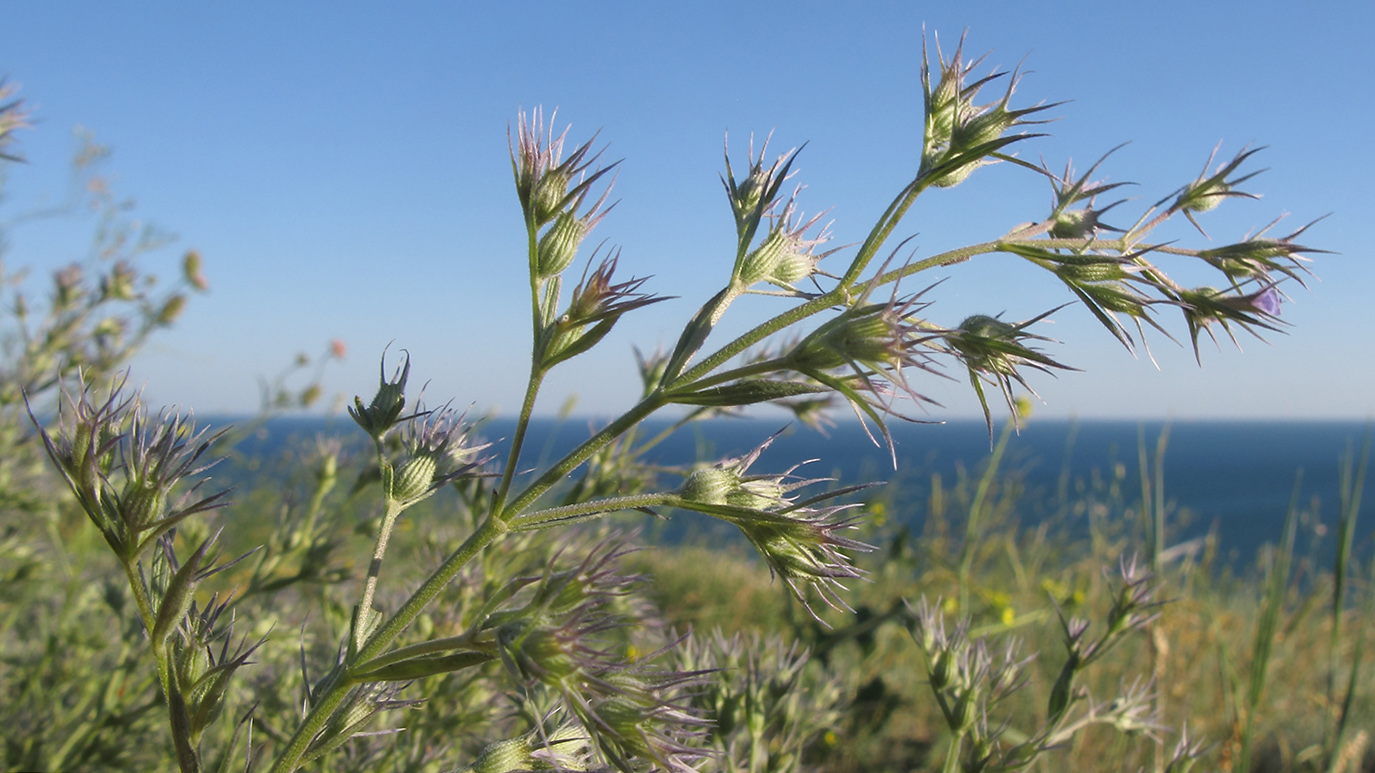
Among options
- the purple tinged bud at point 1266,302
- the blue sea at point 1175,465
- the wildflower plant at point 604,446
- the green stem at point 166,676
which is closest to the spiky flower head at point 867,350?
the wildflower plant at point 604,446

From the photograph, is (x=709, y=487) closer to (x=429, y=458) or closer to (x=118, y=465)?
(x=429, y=458)

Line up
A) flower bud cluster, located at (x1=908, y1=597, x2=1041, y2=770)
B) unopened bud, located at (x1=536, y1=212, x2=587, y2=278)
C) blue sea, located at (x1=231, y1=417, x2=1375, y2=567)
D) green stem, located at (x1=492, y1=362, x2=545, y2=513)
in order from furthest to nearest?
1. blue sea, located at (x1=231, y1=417, x2=1375, y2=567)
2. flower bud cluster, located at (x1=908, y1=597, x2=1041, y2=770)
3. unopened bud, located at (x1=536, y1=212, x2=587, y2=278)
4. green stem, located at (x1=492, y1=362, x2=545, y2=513)

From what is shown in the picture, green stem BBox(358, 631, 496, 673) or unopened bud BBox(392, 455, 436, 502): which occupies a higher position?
unopened bud BBox(392, 455, 436, 502)

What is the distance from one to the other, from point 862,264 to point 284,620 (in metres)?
2.26

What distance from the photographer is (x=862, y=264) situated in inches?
36.6

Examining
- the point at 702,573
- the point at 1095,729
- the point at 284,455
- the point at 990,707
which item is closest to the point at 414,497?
the point at 990,707

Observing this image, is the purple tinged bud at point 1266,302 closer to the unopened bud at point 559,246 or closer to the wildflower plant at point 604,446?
the wildflower plant at point 604,446

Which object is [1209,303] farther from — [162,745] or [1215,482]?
[1215,482]

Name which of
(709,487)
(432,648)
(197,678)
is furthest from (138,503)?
(709,487)

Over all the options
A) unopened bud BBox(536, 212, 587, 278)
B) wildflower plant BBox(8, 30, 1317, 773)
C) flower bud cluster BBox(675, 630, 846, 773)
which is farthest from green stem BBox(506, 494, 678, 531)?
flower bud cluster BBox(675, 630, 846, 773)

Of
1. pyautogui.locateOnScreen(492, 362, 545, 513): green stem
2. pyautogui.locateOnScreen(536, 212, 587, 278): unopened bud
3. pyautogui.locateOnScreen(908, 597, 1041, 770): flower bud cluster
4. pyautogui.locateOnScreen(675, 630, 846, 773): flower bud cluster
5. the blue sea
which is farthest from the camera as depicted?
the blue sea

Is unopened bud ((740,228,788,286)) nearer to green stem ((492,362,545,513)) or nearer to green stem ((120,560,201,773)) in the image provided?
green stem ((492,362,545,513))

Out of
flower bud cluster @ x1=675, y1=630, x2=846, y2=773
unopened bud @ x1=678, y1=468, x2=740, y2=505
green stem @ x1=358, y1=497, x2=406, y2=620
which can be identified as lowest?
flower bud cluster @ x1=675, y1=630, x2=846, y2=773

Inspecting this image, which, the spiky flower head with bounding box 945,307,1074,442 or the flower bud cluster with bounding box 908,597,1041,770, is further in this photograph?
the flower bud cluster with bounding box 908,597,1041,770
